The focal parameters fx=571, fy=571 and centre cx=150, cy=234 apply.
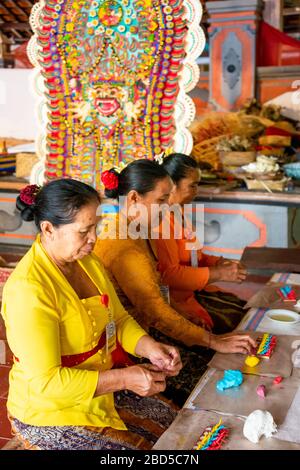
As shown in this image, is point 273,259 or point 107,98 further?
point 107,98

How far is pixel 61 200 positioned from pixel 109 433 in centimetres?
68

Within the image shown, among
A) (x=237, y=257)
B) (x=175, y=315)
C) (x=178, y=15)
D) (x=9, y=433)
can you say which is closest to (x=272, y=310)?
(x=175, y=315)

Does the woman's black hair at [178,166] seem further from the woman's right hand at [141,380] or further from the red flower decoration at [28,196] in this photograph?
the woman's right hand at [141,380]

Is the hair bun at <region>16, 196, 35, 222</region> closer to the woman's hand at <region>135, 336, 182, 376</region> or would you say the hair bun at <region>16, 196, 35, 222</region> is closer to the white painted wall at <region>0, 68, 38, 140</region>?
the woman's hand at <region>135, 336, 182, 376</region>

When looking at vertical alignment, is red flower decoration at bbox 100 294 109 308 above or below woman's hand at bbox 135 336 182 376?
above

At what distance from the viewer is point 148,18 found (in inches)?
140

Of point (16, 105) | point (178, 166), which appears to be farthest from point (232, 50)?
point (178, 166)

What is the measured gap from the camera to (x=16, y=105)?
7.58 metres

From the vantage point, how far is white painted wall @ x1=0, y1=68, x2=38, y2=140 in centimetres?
739

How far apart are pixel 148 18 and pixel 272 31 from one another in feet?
14.1

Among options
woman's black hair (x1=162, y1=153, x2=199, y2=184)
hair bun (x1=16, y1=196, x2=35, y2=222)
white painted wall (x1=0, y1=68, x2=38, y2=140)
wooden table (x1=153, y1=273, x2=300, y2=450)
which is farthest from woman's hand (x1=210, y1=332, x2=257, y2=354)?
white painted wall (x1=0, y1=68, x2=38, y2=140)

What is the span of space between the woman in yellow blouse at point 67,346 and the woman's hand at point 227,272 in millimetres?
1041

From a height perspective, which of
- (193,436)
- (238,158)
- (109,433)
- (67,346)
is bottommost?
(109,433)

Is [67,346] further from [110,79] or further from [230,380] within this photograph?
[110,79]
